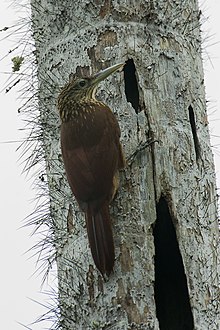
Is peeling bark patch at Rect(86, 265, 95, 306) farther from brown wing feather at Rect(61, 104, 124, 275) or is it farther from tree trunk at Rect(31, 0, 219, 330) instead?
brown wing feather at Rect(61, 104, 124, 275)

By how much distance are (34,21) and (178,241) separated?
1.22m

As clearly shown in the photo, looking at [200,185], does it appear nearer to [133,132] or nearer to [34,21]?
[133,132]

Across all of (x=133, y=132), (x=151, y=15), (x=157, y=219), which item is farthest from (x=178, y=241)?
(x=151, y=15)

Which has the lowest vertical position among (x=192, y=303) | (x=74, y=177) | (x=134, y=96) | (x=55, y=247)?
(x=192, y=303)

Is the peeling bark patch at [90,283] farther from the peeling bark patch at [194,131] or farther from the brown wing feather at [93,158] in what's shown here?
the peeling bark patch at [194,131]

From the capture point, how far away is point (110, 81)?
4352mm

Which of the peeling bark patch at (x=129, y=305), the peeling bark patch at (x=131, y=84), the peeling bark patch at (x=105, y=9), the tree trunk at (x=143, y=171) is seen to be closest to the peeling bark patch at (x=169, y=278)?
the tree trunk at (x=143, y=171)

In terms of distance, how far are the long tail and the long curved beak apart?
554 mm

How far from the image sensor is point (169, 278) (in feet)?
14.7

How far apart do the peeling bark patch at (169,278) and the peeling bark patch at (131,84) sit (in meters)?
0.46

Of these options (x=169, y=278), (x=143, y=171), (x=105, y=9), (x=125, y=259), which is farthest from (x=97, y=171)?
(x=105, y=9)

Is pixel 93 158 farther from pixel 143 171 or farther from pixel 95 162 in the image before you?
pixel 143 171

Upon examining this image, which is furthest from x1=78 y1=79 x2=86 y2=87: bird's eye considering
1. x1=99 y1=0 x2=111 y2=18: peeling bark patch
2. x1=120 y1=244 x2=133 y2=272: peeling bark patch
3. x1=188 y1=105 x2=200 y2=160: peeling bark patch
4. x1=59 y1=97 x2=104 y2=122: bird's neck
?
x1=120 y1=244 x2=133 y2=272: peeling bark patch

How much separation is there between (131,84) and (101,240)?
0.76 m
